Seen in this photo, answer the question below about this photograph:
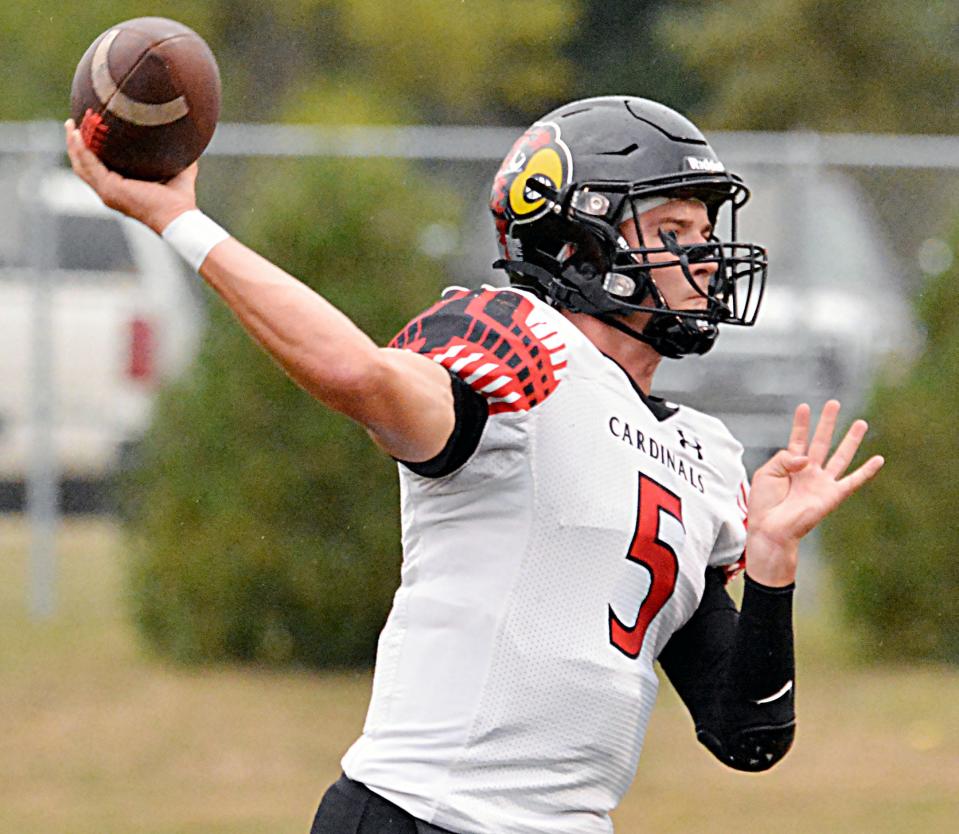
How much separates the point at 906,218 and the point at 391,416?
7.28 meters

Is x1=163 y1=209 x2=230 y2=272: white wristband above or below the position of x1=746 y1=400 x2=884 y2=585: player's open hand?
above

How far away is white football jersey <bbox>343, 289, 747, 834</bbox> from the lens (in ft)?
10.1

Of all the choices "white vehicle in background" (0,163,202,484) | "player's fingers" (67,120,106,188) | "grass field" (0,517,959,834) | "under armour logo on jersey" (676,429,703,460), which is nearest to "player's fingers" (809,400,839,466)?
"under armour logo on jersey" (676,429,703,460)

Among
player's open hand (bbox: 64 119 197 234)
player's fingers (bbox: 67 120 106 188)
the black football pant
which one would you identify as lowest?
the black football pant

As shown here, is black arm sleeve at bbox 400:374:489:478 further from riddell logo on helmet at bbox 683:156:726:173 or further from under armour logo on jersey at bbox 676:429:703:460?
riddell logo on helmet at bbox 683:156:726:173

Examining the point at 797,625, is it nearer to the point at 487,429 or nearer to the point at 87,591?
the point at 87,591

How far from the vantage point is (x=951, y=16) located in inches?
826

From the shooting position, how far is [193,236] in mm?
2779

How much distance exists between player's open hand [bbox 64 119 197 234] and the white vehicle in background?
6.75 metres

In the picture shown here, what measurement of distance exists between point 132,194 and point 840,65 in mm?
18951

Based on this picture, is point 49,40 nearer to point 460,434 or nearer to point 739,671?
point 739,671

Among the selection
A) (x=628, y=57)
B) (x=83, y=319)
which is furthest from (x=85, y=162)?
(x=628, y=57)

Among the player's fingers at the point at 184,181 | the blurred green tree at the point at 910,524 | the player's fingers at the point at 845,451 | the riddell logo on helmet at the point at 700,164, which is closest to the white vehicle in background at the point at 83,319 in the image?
the blurred green tree at the point at 910,524

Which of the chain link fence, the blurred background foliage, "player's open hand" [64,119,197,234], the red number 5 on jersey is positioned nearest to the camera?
"player's open hand" [64,119,197,234]
